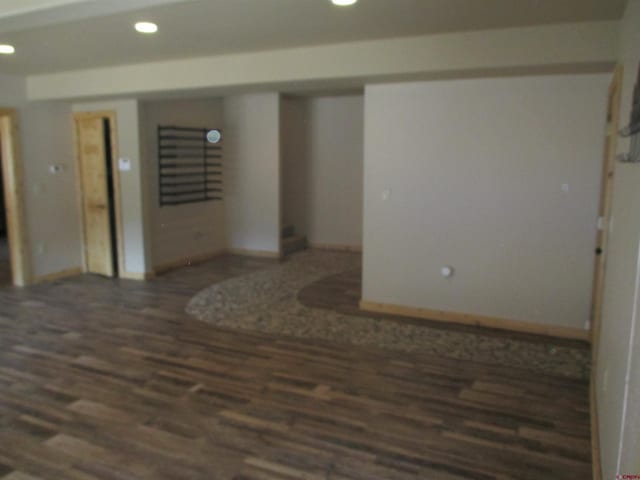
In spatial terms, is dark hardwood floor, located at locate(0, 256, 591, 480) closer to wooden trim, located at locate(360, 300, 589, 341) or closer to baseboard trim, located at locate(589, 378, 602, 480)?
baseboard trim, located at locate(589, 378, 602, 480)

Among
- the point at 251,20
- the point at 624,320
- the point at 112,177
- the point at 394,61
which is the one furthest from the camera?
the point at 112,177

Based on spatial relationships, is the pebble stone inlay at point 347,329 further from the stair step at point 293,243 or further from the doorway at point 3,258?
the doorway at point 3,258

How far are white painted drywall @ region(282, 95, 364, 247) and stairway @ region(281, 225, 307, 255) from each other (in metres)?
0.14

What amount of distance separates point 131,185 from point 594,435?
5.35m

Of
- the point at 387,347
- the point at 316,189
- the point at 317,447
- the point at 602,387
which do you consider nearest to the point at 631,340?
the point at 602,387

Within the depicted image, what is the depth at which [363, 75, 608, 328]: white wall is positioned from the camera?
411 centimetres

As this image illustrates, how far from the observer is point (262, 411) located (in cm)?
304

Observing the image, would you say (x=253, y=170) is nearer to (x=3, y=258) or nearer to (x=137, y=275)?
(x=137, y=275)

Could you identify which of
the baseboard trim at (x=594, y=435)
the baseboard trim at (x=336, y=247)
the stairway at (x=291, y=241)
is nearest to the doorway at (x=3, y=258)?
the stairway at (x=291, y=241)

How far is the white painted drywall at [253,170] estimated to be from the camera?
749cm

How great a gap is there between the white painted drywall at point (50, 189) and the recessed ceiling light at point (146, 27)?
308 centimetres

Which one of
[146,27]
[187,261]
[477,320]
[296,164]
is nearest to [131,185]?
[187,261]

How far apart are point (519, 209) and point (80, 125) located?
5.18m

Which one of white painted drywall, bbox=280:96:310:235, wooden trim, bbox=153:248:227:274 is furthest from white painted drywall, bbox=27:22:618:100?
white painted drywall, bbox=280:96:310:235
